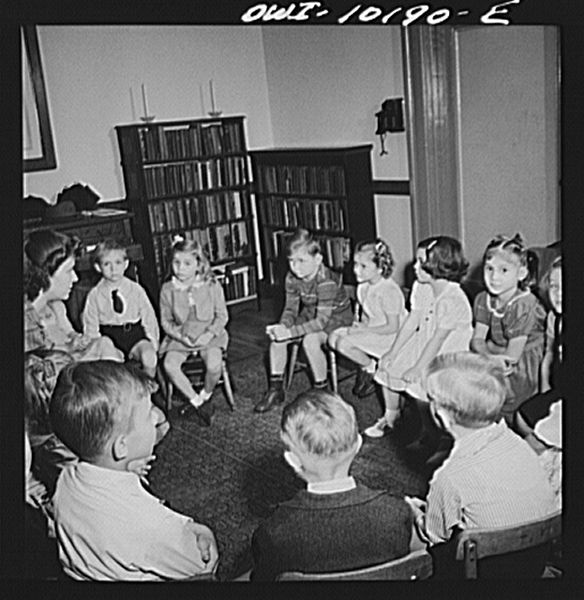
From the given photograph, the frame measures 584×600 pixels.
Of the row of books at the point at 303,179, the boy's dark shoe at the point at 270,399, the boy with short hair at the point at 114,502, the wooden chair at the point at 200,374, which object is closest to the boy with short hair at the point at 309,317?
the boy's dark shoe at the point at 270,399

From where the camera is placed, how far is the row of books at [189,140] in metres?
3.38

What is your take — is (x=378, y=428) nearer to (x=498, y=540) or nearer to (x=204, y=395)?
(x=204, y=395)

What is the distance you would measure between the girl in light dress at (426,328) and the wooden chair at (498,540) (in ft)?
1.62

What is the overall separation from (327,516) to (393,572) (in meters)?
0.17

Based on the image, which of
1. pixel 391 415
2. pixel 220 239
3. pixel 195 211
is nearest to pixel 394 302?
pixel 391 415

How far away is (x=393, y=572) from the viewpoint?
160 cm

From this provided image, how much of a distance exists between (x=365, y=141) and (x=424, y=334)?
102 cm

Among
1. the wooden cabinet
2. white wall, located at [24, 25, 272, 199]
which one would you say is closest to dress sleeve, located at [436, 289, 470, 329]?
the wooden cabinet

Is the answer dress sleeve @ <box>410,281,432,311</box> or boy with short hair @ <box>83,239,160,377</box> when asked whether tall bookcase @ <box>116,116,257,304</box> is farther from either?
dress sleeve @ <box>410,281,432,311</box>

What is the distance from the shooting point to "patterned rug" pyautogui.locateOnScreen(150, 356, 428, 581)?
2002mm

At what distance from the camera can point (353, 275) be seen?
2301 millimetres

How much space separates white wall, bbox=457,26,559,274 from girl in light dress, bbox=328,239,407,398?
0.79 feet

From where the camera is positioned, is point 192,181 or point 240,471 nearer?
point 240,471

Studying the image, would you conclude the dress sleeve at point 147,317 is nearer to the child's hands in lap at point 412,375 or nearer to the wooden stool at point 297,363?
the wooden stool at point 297,363
